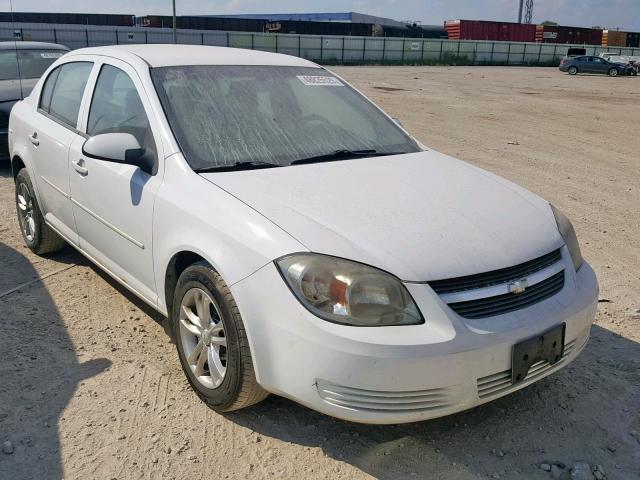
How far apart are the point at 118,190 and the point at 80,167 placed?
0.57 metres

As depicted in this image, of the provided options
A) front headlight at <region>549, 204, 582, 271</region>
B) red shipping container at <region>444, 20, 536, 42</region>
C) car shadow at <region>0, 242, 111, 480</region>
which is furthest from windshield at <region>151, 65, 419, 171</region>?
red shipping container at <region>444, 20, 536, 42</region>

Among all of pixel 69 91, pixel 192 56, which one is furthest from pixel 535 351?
pixel 69 91

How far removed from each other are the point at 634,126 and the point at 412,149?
12.1 metres

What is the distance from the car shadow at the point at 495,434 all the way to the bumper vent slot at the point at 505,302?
2.20 feet

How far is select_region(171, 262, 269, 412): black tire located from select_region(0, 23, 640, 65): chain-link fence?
34264mm

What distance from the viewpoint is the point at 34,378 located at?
328 cm

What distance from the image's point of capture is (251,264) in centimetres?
260

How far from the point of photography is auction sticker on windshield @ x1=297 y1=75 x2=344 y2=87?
4.09 meters

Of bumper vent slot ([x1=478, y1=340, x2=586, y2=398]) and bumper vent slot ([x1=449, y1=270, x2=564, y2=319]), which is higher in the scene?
bumper vent slot ([x1=449, y1=270, x2=564, y2=319])

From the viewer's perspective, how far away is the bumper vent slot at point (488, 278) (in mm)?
2490

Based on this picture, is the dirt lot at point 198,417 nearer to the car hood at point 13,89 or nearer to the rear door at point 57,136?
the rear door at point 57,136

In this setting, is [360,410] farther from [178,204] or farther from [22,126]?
[22,126]

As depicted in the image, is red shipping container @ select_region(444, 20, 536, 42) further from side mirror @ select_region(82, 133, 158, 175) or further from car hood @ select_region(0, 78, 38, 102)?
side mirror @ select_region(82, 133, 158, 175)

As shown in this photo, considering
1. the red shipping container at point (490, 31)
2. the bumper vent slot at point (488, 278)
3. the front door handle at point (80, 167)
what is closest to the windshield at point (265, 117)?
the front door handle at point (80, 167)
